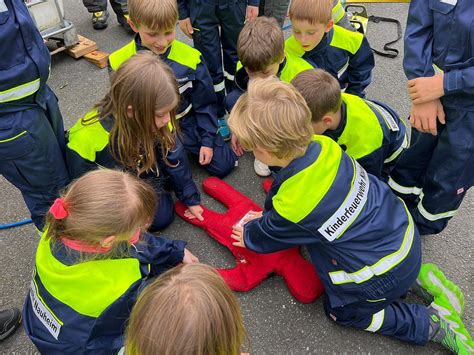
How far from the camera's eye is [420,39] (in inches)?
78.0

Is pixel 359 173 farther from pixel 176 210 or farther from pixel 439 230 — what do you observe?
pixel 176 210

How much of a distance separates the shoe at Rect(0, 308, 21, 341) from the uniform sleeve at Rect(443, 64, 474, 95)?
234 centimetres

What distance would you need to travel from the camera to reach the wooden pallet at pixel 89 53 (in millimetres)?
4039

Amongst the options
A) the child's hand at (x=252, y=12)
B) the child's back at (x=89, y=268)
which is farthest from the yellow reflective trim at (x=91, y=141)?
the child's hand at (x=252, y=12)

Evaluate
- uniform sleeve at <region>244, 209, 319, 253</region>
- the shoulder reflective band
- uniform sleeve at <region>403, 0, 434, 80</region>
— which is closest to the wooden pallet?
uniform sleeve at <region>244, 209, 319, 253</region>

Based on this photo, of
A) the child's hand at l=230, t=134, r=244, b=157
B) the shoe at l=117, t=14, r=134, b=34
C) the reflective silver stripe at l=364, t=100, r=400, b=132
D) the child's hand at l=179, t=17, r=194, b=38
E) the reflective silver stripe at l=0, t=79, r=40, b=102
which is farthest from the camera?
the shoe at l=117, t=14, r=134, b=34

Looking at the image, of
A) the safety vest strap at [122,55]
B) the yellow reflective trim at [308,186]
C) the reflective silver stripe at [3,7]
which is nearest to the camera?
the yellow reflective trim at [308,186]

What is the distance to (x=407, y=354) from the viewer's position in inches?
79.1

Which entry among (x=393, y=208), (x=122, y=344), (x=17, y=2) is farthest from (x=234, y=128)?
(x=17, y=2)

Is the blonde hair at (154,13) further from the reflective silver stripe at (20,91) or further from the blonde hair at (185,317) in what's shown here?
the blonde hair at (185,317)

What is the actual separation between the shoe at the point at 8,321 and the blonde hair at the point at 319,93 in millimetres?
1838

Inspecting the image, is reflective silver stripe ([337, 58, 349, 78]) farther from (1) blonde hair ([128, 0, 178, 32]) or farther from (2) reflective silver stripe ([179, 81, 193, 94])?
(1) blonde hair ([128, 0, 178, 32])

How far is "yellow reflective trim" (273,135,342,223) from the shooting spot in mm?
1688

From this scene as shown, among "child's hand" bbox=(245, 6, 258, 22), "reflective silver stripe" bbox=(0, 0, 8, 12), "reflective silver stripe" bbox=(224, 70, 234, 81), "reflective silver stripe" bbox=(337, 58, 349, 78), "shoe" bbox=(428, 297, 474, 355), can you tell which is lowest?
"shoe" bbox=(428, 297, 474, 355)
